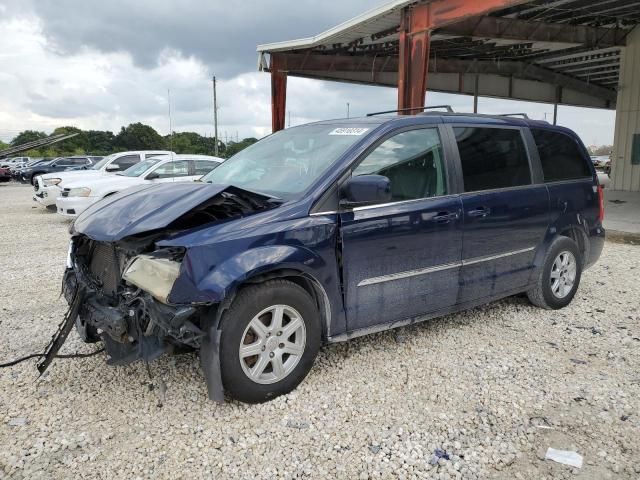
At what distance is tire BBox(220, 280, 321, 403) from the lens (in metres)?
2.91

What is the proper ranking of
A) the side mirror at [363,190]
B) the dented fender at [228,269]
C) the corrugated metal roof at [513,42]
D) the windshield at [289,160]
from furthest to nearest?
the corrugated metal roof at [513,42] < the windshield at [289,160] < the side mirror at [363,190] < the dented fender at [228,269]

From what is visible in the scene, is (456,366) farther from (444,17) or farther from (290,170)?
(444,17)

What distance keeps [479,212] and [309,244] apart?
1.60m

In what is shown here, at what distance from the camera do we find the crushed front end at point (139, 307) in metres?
2.80

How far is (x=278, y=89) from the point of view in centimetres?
1598

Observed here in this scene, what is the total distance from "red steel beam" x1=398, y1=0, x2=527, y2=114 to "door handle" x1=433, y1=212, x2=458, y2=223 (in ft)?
23.6

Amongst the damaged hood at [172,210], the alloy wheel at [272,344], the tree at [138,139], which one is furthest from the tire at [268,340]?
the tree at [138,139]

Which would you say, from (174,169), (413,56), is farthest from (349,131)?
(174,169)

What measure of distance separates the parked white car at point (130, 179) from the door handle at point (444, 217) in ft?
24.4

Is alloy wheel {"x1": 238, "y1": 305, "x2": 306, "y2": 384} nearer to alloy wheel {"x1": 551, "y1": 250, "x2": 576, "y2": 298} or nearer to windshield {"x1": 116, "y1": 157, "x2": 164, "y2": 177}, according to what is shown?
alloy wheel {"x1": 551, "y1": 250, "x2": 576, "y2": 298}

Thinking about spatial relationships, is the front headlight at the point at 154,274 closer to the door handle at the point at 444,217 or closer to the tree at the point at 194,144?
the door handle at the point at 444,217

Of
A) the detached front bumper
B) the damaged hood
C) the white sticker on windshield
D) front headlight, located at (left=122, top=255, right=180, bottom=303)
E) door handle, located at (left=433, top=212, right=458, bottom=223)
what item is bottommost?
the detached front bumper

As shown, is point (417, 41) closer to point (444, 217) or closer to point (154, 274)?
point (444, 217)

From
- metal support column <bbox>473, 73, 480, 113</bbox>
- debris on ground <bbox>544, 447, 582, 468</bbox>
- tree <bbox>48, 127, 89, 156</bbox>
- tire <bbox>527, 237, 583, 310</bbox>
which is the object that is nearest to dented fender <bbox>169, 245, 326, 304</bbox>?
debris on ground <bbox>544, 447, 582, 468</bbox>
